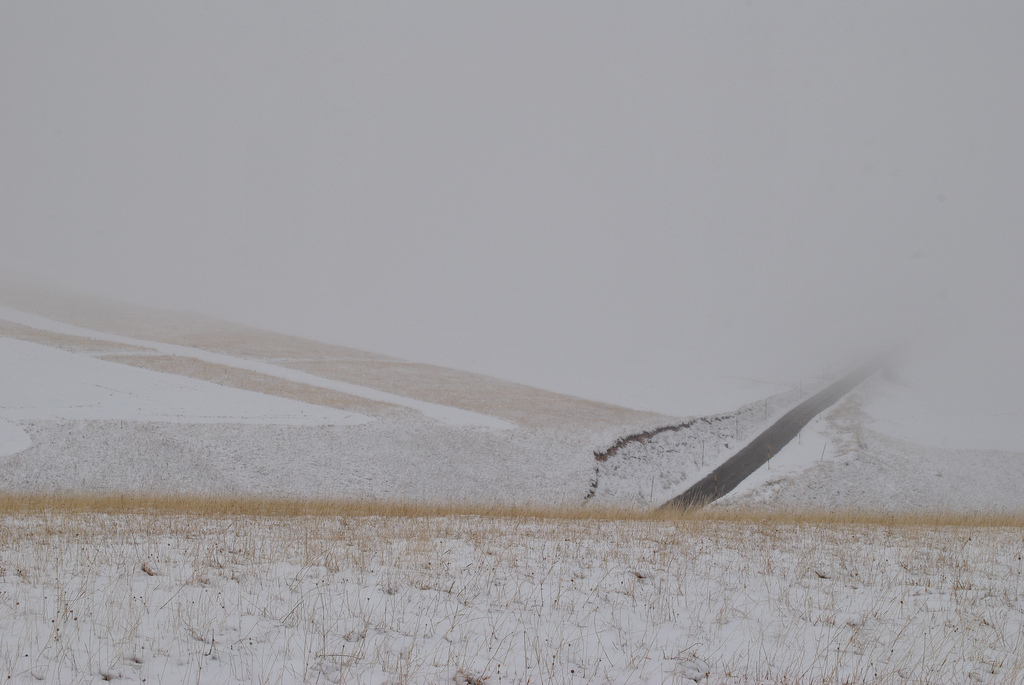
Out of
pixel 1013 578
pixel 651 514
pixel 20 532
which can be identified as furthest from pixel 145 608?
pixel 651 514

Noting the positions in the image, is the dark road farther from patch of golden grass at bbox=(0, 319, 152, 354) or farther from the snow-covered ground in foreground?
patch of golden grass at bbox=(0, 319, 152, 354)

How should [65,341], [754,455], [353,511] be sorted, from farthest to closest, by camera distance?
[65,341], [754,455], [353,511]

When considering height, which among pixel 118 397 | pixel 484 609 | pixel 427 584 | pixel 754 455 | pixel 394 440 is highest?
pixel 484 609

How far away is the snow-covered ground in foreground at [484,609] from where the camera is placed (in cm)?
570

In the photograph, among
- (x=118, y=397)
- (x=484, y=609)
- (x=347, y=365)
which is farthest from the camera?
(x=347, y=365)

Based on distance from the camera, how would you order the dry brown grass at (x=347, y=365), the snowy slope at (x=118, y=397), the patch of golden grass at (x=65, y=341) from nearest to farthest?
the snowy slope at (x=118, y=397), the dry brown grass at (x=347, y=365), the patch of golden grass at (x=65, y=341)

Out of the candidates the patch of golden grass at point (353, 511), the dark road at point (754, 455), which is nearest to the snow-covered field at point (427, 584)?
the patch of golden grass at point (353, 511)

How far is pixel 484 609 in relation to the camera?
7.17m

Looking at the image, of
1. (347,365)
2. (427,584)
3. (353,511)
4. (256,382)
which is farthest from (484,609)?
(347,365)

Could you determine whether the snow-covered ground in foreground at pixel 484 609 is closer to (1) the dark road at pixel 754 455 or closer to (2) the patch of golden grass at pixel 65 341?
(1) the dark road at pixel 754 455

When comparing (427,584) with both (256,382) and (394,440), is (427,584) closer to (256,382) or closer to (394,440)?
(394,440)

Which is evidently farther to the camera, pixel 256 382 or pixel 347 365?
pixel 347 365

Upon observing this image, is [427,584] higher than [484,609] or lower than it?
lower

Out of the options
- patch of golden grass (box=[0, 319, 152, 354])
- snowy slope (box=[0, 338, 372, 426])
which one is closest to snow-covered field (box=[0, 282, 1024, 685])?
snowy slope (box=[0, 338, 372, 426])
